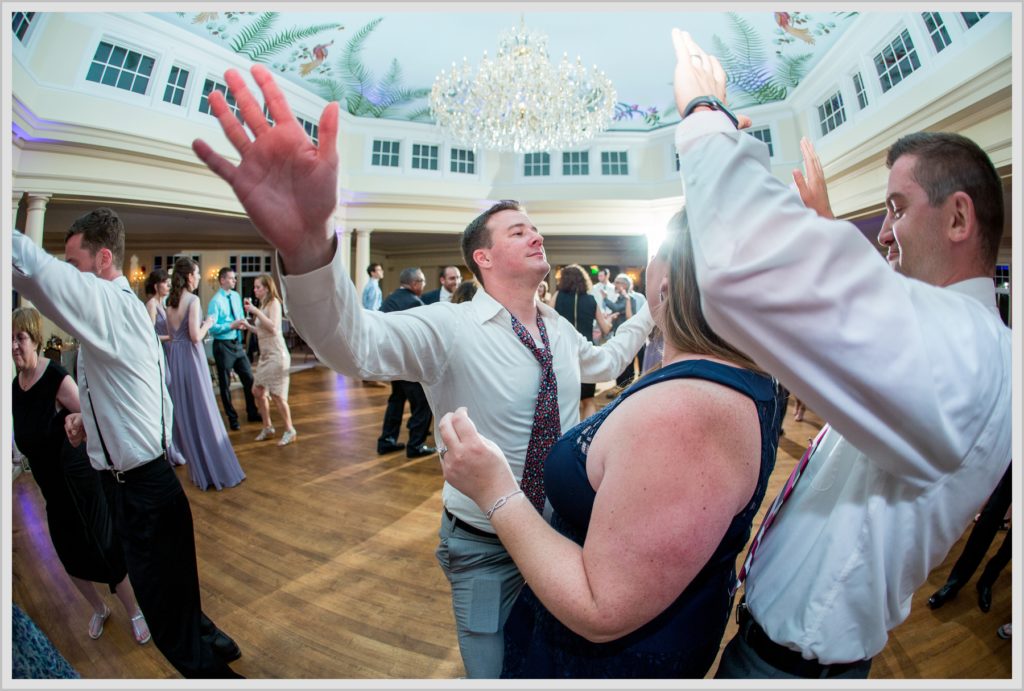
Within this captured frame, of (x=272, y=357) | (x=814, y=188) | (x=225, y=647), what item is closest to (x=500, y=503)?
(x=814, y=188)

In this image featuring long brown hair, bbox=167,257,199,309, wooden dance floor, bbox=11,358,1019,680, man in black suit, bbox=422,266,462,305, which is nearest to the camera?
wooden dance floor, bbox=11,358,1019,680

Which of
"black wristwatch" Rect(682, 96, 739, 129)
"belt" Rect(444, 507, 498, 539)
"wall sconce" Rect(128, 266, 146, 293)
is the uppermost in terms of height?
"wall sconce" Rect(128, 266, 146, 293)

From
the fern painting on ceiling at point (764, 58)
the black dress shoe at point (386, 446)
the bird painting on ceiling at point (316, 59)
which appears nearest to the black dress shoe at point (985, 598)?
the black dress shoe at point (386, 446)

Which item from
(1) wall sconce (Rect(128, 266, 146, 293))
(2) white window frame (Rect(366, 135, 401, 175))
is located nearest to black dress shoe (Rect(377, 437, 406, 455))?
(2) white window frame (Rect(366, 135, 401, 175))

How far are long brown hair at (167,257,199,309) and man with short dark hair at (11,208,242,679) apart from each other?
2178 millimetres

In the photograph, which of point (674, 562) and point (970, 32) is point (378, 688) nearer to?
point (674, 562)

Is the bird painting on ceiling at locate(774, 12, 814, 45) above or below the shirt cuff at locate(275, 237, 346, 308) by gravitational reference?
above

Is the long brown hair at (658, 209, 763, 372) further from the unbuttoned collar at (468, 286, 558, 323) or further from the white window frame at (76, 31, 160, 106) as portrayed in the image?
the white window frame at (76, 31, 160, 106)

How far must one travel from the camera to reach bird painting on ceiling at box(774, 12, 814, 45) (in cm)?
756

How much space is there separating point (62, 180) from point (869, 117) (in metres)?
12.1

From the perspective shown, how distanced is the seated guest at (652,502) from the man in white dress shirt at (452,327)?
0.32 metres

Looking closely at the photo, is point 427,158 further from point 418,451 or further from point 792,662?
point 792,662

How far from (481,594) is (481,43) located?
9716mm

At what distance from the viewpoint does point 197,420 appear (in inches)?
146
